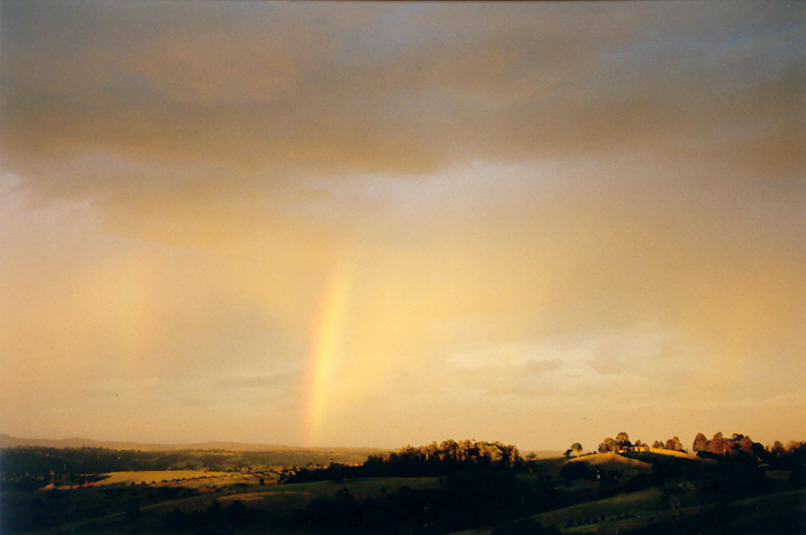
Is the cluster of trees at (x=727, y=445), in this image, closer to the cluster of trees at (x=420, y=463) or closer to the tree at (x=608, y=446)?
the tree at (x=608, y=446)

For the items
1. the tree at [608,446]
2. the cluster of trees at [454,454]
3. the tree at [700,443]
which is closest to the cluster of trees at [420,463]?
the cluster of trees at [454,454]

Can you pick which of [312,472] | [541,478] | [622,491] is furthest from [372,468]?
[622,491]

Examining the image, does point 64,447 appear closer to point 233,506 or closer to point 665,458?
point 233,506

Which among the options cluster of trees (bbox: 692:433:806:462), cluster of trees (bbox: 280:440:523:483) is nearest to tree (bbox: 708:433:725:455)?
cluster of trees (bbox: 692:433:806:462)

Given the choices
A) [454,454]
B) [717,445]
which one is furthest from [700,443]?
[454,454]

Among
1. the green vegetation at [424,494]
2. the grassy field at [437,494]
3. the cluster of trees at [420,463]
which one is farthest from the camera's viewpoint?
the cluster of trees at [420,463]

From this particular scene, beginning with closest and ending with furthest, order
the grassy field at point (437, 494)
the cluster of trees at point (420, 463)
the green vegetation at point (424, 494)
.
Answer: the grassy field at point (437, 494), the green vegetation at point (424, 494), the cluster of trees at point (420, 463)

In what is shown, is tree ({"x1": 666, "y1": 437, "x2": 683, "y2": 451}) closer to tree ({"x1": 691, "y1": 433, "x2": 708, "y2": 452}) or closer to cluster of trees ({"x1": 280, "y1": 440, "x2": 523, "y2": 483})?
tree ({"x1": 691, "y1": 433, "x2": 708, "y2": 452})

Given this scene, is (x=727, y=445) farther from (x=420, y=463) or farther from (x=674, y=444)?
(x=420, y=463)
